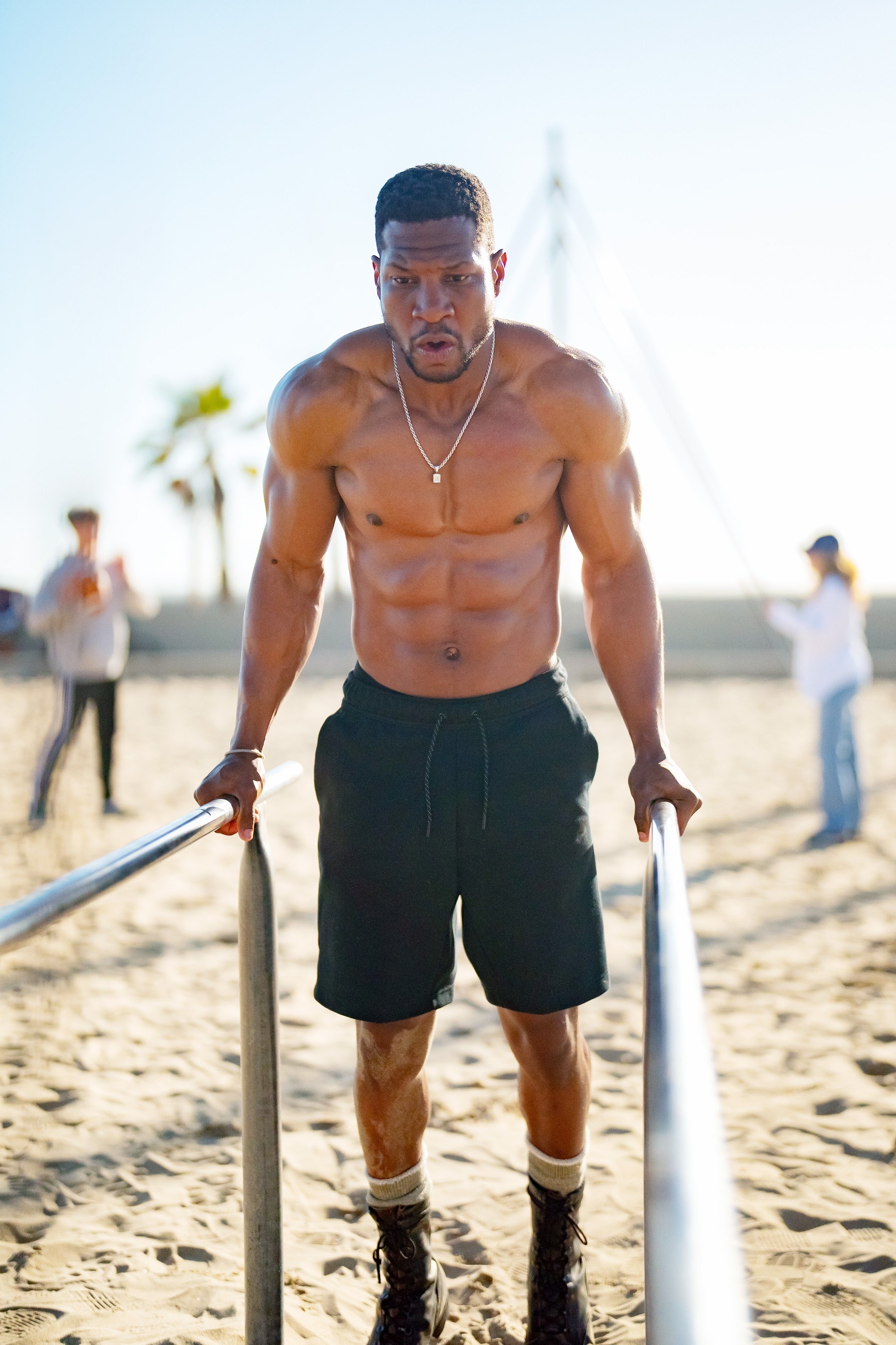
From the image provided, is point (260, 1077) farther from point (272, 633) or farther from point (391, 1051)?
point (272, 633)

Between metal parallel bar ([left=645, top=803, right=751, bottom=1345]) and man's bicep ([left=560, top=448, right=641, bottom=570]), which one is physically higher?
man's bicep ([left=560, top=448, right=641, bottom=570])

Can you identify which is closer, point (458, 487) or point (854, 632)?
point (458, 487)

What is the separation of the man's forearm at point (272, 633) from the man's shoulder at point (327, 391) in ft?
0.75

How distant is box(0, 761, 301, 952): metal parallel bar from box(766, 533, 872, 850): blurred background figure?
15.9 ft

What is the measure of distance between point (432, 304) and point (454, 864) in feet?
2.91

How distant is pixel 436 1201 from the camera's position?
2.40 metres

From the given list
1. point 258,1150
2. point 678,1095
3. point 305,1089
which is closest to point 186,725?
point 305,1089

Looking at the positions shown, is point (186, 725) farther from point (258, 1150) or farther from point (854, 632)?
point (258, 1150)

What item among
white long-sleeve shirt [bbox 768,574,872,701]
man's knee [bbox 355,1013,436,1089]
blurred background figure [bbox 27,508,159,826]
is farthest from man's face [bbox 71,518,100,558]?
man's knee [bbox 355,1013,436,1089]

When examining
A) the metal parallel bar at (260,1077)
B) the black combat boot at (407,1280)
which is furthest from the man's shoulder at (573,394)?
the black combat boot at (407,1280)

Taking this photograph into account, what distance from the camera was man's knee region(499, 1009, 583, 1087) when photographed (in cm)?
185

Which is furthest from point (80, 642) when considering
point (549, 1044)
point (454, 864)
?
point (549, 1044)

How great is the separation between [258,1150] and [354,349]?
4.19 feet

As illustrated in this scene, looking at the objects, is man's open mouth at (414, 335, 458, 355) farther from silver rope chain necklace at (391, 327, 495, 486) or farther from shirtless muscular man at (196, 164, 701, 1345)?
silver rope chain necklace at (391, 327, 495, 486)
